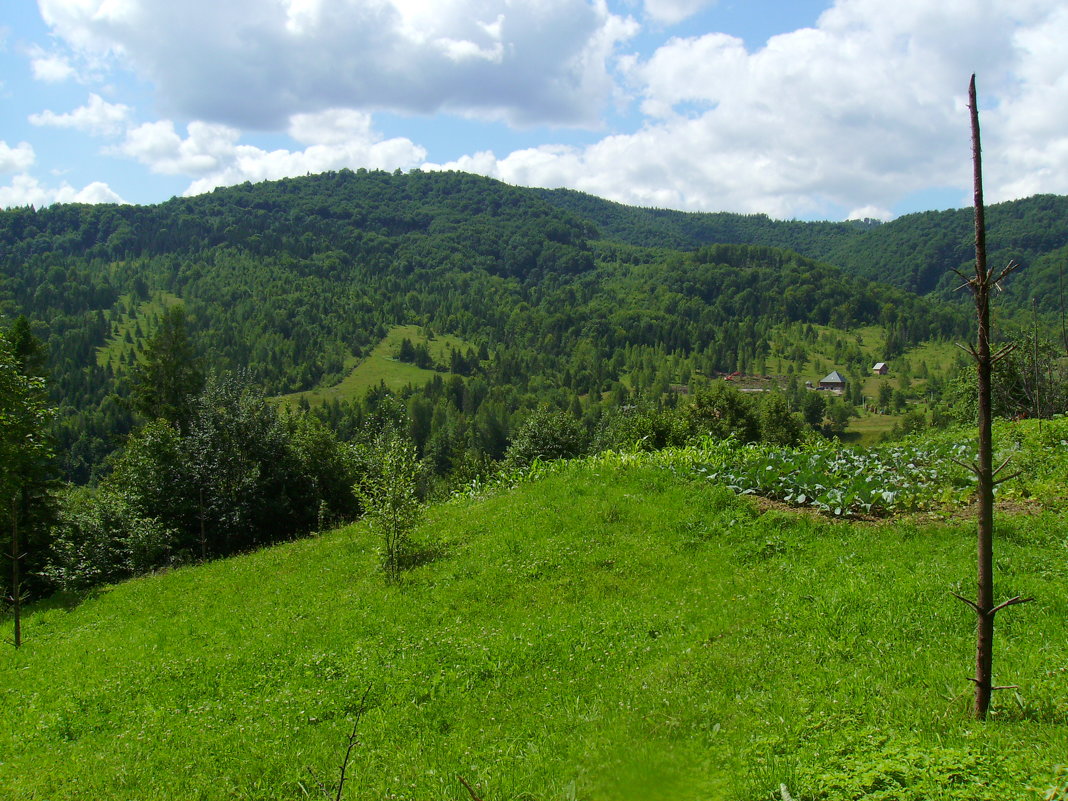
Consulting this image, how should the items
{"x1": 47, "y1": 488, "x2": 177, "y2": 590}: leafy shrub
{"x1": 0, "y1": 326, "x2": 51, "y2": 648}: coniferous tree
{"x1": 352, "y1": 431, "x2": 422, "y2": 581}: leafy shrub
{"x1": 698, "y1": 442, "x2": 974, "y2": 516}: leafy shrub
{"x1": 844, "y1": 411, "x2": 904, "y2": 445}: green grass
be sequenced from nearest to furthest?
{"x1": 698, "y1": 442, "x2": 974, "y2": 516}: leafy shrub → {"x1": 352, "y1": 431, "x2": 422, "y2": 581}: leafy shrub → {"x1": 0, "y1": 326, "x2": 51, "y2": 648}: coniferous tree → {"x1": 47, "y1": 488, "x2": 177, "y2": 590}: leafy shrub → {"x1": 844, "y1": 411, "x2": 904, "y2": 445}: green grass

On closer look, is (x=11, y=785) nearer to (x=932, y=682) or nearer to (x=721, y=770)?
(x=721, y=770)

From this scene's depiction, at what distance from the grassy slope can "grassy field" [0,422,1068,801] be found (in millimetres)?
42

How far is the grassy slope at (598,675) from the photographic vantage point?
5672mm

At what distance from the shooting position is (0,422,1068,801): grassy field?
565 centimetres

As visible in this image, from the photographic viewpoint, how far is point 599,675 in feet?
28.5

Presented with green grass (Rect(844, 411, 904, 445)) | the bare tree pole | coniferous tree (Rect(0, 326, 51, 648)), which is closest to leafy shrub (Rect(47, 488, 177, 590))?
coniferous tree (Rect(0, 326, 51, 648))

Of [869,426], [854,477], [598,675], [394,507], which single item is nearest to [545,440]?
[394,507]

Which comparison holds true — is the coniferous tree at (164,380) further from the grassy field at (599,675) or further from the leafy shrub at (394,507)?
the leafy shrub at (394,507)

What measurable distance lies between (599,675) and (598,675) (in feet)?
0.05

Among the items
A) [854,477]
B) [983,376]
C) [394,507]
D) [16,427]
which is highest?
[983,376]

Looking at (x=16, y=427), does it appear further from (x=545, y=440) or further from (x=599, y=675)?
(x=545, y=440)

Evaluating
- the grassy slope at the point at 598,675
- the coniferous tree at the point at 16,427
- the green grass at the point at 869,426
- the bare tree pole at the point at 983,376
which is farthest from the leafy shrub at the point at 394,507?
the green grass at the point at 869,426

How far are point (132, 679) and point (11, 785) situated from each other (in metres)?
3.38

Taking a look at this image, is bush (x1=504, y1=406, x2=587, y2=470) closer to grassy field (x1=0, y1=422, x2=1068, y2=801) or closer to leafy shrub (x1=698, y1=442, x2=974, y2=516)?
leafy shrub (x1=698, y1=442, x2=974, y2=516)
